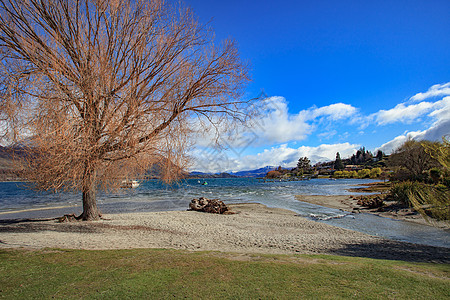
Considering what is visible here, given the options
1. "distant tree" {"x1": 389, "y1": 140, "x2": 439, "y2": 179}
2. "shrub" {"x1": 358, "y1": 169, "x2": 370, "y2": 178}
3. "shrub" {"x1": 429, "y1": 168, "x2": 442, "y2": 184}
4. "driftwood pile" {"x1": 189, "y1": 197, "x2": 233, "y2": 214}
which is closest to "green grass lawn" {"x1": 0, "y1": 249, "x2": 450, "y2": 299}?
"driftwood pile" {"x1": 189, "y1": 197, "x2": 233, "y2": 214}

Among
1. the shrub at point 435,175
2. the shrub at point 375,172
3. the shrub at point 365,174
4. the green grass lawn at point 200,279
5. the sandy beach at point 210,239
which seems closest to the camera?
the green grass lawn at point 200,279

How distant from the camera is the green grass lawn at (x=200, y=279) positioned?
12.9ft

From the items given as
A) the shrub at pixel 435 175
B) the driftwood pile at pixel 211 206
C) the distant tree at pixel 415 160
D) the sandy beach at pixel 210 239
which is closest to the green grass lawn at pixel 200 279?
the sandy beach at pixel 210 239

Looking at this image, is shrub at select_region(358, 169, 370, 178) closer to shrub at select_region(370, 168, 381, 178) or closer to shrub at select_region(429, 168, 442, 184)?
shrub at select_region(370, 168, 381, 178)

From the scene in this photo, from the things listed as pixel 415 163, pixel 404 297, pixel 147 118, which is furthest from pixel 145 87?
pixel 415 163

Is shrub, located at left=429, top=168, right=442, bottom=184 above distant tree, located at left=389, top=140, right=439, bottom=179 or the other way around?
the other way around

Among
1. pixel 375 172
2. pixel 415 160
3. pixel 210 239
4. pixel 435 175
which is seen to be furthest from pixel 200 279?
pixel 375 172

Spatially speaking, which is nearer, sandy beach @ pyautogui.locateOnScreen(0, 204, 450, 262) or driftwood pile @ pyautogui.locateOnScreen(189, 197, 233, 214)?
sandy beach @ pyautogui.locateOnScreen(0, 204, 450, 262)

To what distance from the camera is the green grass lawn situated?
12.9ft

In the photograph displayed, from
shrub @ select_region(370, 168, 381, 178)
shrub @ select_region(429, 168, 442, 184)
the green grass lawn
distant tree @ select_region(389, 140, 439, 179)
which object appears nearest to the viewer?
the green grass lawn

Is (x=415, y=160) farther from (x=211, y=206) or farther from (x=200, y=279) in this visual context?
(x=200, y=279)

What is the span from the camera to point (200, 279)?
4500 mm

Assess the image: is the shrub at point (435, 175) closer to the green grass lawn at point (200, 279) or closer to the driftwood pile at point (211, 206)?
the driftwood pile at point (211, 206)

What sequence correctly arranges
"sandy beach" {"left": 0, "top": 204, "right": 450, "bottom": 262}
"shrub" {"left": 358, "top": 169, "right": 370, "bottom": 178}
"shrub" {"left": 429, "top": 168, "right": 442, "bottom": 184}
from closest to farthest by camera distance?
"sandy beach" {"left": 0, "top": 204, "right": 450, "bottom": 262} < "shrub" {"left": 429, "top": 168, "right": 442, "bottom": 184} < "shrub" {"left": 358, "top": 169, "right": 370, "bottom": 178}
